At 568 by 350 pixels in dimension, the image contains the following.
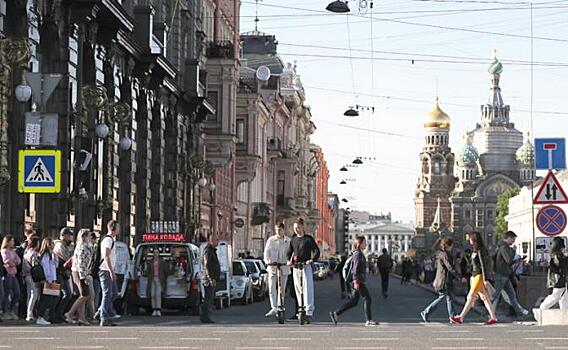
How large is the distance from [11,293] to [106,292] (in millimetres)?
2022

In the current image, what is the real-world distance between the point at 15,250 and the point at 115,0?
13.8m

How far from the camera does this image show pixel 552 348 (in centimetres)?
1714

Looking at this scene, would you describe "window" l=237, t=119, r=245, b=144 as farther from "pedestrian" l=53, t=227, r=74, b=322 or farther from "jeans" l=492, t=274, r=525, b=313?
"pedestrian" l=53, t=227, r=74, b=322

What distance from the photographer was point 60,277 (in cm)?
2528

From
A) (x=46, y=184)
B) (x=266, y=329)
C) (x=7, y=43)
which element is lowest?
(x=266, y=329)

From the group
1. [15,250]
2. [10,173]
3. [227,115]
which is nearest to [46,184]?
[15,250]

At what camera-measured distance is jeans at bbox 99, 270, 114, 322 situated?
77.9 feet

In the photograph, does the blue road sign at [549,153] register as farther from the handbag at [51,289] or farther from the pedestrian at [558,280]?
the handbag at [51,289]

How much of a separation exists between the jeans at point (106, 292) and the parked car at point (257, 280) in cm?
1756

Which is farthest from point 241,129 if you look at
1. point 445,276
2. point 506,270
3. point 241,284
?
point 445,276

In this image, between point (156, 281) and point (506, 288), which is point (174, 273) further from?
point (506, 288)

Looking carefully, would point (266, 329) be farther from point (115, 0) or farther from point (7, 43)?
point (115, 0)

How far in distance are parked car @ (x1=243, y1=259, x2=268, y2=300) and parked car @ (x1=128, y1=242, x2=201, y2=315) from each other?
12198mm

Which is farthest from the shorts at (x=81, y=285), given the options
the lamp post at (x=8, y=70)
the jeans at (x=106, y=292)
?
the lamp post at (x=8, y=70)
